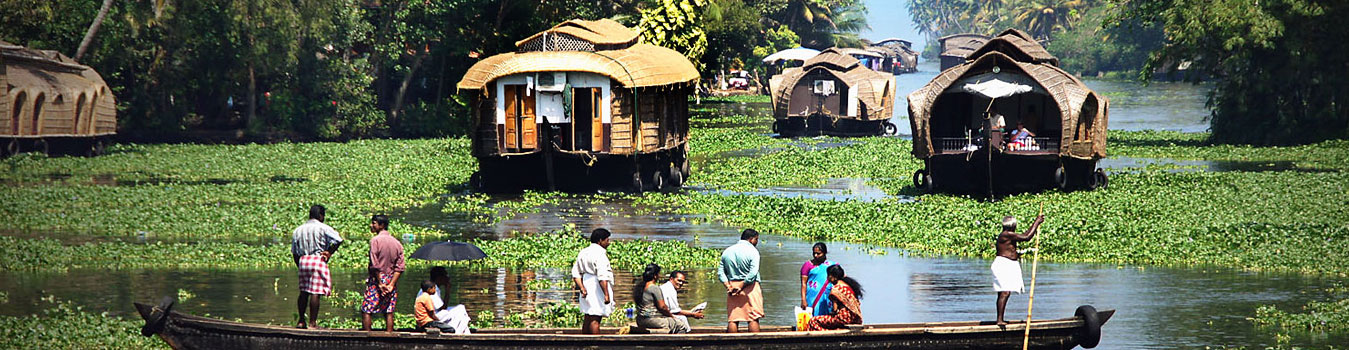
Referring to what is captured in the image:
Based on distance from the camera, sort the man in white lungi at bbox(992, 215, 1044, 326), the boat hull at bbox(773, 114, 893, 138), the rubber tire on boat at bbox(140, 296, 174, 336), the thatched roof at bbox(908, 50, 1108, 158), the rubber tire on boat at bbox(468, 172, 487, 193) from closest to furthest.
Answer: the rubber tire on boat at bbox(140, 296, 174, 336) → the man in white lungi at bbox(992, 215, 1044, 326) → the thatched roof at bbox(908, 50, 1108, 158) → the rubber tire on boat at bbox(468, 172, 487, 193) → the boat hull at bbox(773, 114, 893, 138)

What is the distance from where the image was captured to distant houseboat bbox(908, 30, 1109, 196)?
97.8ft

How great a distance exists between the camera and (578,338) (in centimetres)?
1491

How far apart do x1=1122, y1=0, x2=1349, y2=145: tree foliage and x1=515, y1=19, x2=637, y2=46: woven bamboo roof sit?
56.4ft

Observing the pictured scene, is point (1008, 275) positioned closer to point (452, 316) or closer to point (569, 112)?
point (452, 316)

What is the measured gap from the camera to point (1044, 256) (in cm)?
2300

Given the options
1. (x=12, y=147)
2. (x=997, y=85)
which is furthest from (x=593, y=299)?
(x=12, y=147)

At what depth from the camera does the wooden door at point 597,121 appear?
31688 mm

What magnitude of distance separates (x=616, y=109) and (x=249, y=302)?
44.7ft

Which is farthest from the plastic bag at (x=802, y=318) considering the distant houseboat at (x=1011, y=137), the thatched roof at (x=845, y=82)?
the thatched roof at (x=845, y=82)

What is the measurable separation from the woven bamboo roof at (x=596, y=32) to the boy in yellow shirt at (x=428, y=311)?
55.6 ft

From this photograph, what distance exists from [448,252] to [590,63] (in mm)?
14966

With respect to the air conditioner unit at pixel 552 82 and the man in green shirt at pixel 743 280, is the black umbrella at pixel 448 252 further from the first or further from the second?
the air conditioner unit at pixel 552 82

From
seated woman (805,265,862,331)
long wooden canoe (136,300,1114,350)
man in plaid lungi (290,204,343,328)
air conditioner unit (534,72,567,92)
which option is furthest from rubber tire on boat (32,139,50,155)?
seated woman (805,265,862,331)

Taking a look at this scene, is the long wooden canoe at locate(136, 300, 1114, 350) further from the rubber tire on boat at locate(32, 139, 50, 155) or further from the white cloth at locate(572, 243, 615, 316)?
the rubber tire on boat at locate(32, 139, 50, 155)
